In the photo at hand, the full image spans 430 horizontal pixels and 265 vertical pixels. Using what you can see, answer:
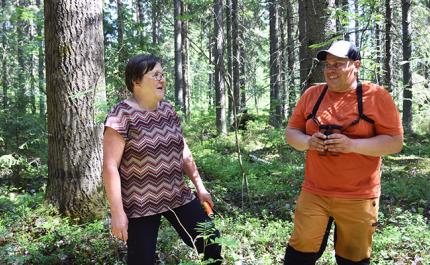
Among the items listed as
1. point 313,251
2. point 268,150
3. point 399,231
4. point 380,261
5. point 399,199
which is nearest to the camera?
point 313,251

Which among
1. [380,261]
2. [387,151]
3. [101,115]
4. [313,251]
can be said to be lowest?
[380,261]

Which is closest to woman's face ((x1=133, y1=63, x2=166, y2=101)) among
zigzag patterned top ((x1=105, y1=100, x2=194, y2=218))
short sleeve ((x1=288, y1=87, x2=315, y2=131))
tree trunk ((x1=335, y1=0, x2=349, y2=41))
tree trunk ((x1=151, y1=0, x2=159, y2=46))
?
zigzag patterned top ((x1=105, y1=100, x2=194, y2=218))

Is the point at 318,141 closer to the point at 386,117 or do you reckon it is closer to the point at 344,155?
the point at 344,155

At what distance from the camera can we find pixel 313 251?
3.34 metres

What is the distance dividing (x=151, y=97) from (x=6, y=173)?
7978 millimetres

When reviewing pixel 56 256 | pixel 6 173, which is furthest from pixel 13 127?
pixel 56 256

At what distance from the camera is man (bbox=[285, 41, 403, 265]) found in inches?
123

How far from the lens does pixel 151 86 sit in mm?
3139

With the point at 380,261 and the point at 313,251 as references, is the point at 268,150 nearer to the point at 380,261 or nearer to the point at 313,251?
the point at 380,261

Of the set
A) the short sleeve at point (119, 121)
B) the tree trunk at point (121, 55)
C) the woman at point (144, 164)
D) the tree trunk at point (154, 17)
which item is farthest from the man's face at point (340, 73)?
the tree trunk at point (154, 17)

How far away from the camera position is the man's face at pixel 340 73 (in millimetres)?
3215

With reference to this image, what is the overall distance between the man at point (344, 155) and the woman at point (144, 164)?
83 centimetres

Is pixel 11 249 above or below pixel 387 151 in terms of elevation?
below

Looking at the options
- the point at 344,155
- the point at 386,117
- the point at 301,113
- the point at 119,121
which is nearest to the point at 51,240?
the point at 119,121
